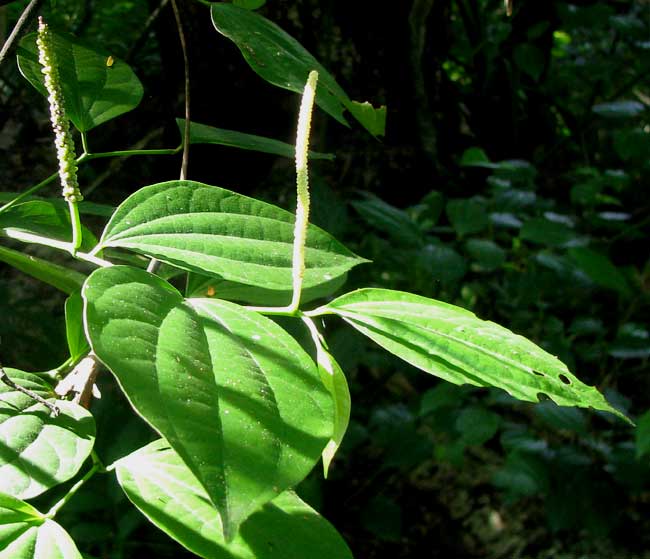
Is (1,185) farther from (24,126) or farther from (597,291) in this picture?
(597,291)

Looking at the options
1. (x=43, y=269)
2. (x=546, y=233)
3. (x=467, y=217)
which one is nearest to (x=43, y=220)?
(x=43, y=269)

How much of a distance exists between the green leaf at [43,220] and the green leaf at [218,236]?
4.6 inches

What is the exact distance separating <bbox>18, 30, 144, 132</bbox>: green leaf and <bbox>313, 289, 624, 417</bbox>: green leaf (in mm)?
296

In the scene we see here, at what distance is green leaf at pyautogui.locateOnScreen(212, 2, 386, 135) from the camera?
571 mm

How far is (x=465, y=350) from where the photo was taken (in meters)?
0.39

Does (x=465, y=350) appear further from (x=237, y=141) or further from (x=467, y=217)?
(x=467, y=217)

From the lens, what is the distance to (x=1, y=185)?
52.0 inches

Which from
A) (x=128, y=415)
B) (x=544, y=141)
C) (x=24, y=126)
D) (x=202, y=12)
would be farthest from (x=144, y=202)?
(x=544, y=141)

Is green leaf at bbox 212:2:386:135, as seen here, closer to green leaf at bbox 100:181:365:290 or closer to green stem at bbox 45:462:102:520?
green leaf at bbox 100:181:365:290

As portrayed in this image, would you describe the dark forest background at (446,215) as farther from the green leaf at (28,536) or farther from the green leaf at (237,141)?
the green leaf at (28,536)

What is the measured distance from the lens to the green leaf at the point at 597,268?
1.47m

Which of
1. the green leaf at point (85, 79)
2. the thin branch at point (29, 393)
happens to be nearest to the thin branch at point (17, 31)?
the green leaf at point (85, 79)

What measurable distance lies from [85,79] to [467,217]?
93 cm

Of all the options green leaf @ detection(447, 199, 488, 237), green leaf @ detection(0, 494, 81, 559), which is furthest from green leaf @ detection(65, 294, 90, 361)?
green leaf @ detection(447, 199, 488, 237)
